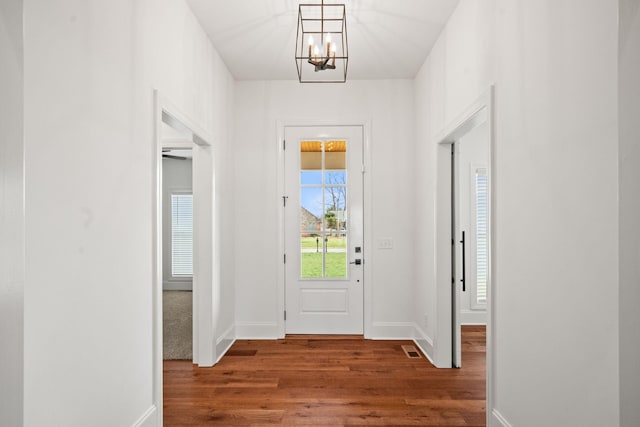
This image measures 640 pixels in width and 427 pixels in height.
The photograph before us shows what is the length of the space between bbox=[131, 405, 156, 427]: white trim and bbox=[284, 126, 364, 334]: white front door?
2.19 meters

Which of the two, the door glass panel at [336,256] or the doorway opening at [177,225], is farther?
the doorway opening at [177,225]

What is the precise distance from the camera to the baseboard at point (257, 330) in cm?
428

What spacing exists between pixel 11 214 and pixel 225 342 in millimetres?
3354

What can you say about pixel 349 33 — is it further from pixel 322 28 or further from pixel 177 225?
pixel 177 225

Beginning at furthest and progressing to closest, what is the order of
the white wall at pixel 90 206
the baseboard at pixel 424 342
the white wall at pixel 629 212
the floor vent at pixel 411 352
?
the floor vent at pixel 411 352, the baseboard at pixel 424 342, the white wall at pixel 90 206, the white wall at pixel 629 212

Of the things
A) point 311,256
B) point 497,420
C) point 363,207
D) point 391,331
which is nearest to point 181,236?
point 311,256

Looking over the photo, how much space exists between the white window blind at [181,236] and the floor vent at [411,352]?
5.28 metres

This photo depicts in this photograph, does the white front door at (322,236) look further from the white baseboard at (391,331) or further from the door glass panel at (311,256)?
the white baseboard at (391,331)

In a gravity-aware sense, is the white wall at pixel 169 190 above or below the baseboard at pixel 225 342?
above

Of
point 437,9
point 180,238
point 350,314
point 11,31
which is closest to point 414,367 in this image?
point 350,314

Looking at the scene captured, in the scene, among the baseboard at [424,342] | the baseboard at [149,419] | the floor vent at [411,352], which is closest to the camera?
the baseboard at [149,419]

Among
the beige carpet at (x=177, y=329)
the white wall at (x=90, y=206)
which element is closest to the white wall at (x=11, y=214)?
the white wall at (x=90, y=206)

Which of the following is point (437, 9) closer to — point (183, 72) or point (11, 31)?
point (183, 72)

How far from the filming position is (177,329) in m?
4.59
